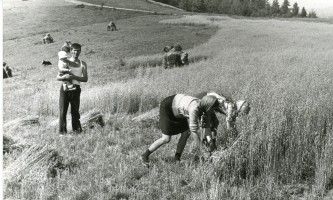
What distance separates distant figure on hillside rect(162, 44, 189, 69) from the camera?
8.23 m

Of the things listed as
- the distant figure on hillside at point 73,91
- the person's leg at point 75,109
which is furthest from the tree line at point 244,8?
the person's leg at point 75,109

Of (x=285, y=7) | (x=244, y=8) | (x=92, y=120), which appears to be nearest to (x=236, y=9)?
(x=244, y=8)

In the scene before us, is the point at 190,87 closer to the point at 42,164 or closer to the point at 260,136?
the point at 260,136

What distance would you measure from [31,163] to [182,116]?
1.98 metres

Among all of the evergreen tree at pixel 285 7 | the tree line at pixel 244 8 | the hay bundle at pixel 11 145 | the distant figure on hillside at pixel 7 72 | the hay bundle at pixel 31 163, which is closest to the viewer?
the hay bundle at pixel 31 163

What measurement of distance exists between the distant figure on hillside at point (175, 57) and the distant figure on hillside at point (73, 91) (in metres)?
2.83

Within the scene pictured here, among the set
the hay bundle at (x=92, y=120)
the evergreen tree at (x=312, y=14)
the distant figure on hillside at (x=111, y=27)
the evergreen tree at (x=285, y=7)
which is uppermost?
the evergreen tree at (x=285, y=7)

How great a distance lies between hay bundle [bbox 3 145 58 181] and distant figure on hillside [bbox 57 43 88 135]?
1504 millimetres

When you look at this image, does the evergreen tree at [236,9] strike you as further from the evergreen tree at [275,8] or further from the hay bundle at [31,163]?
the hay bundle at [31,163]

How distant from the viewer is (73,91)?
6004mm

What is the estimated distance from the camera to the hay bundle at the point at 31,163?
409 cm

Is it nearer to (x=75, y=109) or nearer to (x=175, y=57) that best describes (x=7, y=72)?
(x=75, y=109)

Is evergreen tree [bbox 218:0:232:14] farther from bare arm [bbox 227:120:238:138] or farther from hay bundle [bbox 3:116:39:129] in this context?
hay bundle [bbox 3:116:39:129]

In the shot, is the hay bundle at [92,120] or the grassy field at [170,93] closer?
the grassy field at [170,93]
